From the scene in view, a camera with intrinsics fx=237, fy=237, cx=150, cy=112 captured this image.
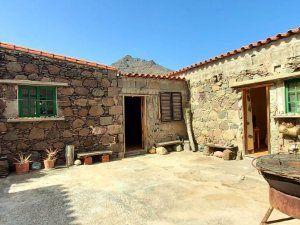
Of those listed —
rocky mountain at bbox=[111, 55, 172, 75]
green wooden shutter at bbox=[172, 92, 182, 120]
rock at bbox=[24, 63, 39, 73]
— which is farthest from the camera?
rocky mountain at bbox=[111, 55, 172, 75]

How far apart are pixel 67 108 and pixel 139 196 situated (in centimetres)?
420

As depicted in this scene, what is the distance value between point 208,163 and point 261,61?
11.3 ft

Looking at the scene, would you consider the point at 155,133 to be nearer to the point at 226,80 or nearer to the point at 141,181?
the point at 226,80

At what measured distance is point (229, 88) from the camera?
8.13 meters

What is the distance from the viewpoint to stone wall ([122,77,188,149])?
895cm

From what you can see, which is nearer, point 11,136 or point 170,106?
point 11,136

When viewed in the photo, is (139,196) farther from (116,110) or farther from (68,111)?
(116,110)

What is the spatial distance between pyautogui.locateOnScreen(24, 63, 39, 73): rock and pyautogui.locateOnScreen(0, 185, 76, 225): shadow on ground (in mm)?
3516

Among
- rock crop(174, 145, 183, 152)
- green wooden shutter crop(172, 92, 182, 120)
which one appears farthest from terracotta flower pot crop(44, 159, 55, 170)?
green wooden shutter crop(172, 92, 182, 120)

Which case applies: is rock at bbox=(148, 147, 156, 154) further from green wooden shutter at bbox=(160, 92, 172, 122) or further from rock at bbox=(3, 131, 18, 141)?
rock at bbox=(3, 131, 18, 141)

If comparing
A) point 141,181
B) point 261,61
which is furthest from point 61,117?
point 261,61

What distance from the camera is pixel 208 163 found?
23.7ft

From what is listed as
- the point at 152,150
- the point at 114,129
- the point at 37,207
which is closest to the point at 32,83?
the point at 114,129

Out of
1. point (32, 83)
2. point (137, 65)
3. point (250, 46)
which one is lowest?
point (32, 83)
